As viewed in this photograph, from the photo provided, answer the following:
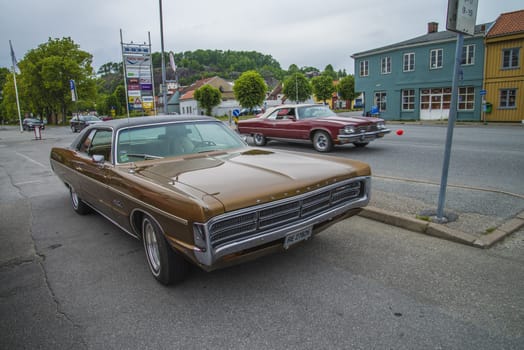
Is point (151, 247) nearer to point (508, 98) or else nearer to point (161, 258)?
point (161, 258)

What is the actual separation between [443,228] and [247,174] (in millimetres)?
2470

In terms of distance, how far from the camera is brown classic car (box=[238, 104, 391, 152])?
10.6m

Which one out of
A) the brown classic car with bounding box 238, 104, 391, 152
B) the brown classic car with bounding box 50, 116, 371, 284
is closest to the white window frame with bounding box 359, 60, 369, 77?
the brown classic car with bounding box 238, 104, 391, 152

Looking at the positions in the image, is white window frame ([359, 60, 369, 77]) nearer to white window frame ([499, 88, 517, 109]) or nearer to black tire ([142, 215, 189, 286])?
white window frame ([499, 88, 517, 109])

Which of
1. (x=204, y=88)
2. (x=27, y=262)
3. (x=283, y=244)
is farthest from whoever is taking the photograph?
(x=204, y=88)

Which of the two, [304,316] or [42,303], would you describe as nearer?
[304,316]

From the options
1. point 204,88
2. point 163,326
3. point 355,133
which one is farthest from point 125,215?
point 204,88

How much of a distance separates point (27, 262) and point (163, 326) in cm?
223

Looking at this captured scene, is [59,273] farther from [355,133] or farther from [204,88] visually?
[204,88]

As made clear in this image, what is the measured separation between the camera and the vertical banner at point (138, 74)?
22.8 metres

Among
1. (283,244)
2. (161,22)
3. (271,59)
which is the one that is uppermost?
(271,59)

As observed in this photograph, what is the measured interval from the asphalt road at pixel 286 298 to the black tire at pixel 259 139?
29.3 feet

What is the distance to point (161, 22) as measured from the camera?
18.1 meters

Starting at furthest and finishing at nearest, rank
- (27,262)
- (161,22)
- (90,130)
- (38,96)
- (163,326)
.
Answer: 1. (38,96)
2. (161,22)
3. (90,130)
4. (27,262)
5. (163,326)
